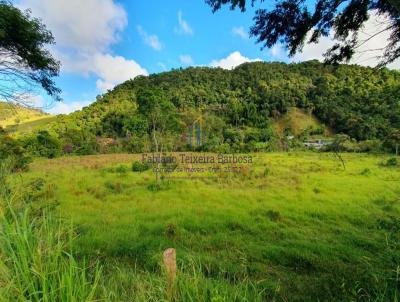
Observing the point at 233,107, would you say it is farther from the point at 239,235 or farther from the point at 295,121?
the point at 239,235

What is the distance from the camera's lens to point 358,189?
11820mm

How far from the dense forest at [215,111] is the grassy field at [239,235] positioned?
253 inches

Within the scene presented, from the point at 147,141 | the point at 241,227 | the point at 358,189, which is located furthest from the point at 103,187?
the point at 147,141

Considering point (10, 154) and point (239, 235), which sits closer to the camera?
point (239, 235)

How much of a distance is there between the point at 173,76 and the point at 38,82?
2769 inches

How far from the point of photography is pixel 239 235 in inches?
246

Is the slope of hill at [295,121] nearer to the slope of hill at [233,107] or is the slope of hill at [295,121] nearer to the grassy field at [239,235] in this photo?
the slope of hill at [233,107]

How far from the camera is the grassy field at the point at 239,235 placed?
2717 millimetres

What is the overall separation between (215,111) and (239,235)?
56440 millimetres

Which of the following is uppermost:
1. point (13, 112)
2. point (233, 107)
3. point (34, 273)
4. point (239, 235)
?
point (233, 107)

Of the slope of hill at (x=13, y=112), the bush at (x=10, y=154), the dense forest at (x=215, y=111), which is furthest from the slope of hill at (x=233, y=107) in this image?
the slope of hill at (x=13, y=112)

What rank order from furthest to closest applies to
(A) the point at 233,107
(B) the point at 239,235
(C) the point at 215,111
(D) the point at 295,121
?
1. (D) the point at 295,121
2. (C) the point at 215,111
3. (A) the point at 233,107
4. (B) the point at 239,235

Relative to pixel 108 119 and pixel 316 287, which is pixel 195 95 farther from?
pixel 316 287

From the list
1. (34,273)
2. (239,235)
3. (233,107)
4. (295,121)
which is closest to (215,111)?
(233,107)
